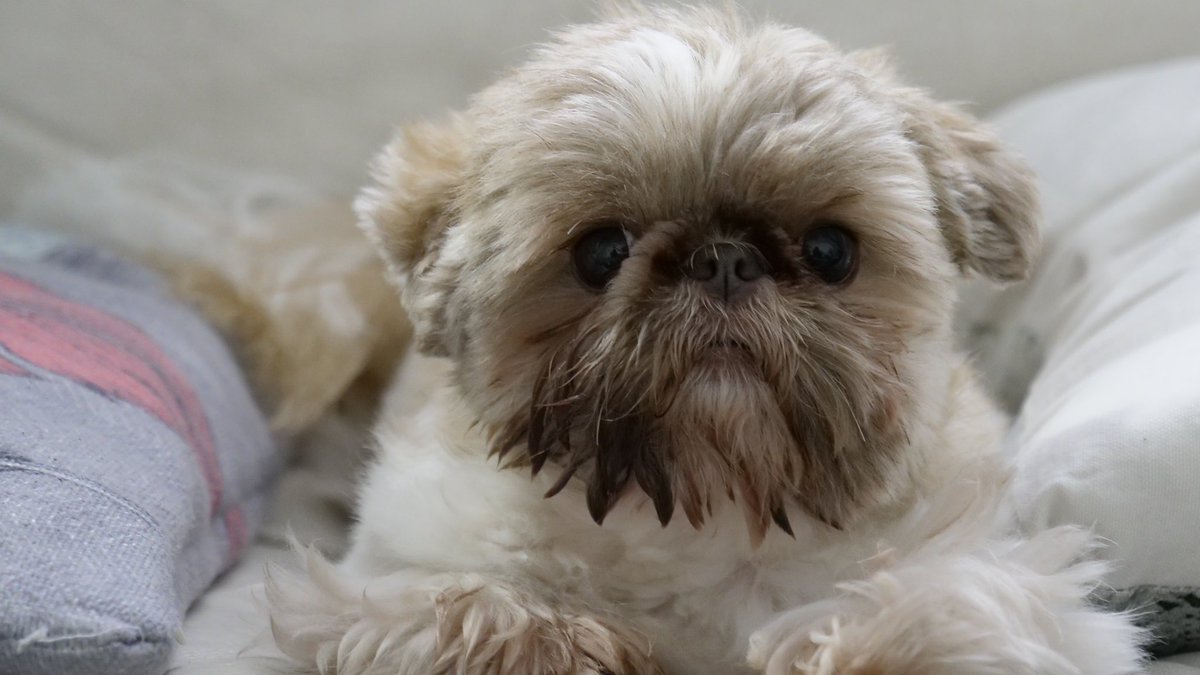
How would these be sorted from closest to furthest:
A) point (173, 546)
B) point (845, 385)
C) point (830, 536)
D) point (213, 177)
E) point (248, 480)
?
point (845, 385)
point (830, 536)
point (173, 546)
point (248, 480)
point (213, 177)

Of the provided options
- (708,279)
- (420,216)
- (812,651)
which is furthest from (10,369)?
(812,651)

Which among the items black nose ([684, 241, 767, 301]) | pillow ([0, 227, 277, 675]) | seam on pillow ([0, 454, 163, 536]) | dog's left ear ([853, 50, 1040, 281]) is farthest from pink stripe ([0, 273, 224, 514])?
dog's left ear ([853, 50, 1040, 281])

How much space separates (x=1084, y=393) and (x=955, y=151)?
30cm

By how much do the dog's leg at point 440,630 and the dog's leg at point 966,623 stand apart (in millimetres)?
143

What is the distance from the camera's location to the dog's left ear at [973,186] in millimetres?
1199

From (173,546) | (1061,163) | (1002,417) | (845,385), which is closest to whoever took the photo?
(845,385)

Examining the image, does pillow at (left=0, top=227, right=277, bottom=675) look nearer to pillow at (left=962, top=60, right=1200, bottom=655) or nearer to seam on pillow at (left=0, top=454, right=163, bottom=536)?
seam on pillow at (left=0, top=454, right=163, bottom=536)

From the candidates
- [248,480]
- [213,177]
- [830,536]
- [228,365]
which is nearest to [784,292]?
[830,536]

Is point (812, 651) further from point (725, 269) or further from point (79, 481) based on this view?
point (79, 481)

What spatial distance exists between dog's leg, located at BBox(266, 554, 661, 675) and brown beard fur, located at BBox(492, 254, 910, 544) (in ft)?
0.36

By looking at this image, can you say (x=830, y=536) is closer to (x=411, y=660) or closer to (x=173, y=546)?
(x=411, y=660)

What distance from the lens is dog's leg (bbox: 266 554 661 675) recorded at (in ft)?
3.48

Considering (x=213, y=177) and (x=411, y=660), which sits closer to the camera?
(x=411, y=660)

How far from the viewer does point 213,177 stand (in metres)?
2.23
